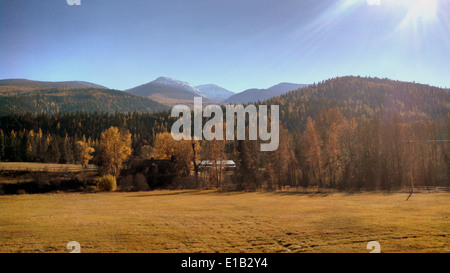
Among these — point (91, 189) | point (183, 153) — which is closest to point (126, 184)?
point (91, 189)

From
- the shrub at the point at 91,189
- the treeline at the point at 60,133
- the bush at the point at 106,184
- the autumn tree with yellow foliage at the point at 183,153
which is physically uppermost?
the treeline at the point at 60,133

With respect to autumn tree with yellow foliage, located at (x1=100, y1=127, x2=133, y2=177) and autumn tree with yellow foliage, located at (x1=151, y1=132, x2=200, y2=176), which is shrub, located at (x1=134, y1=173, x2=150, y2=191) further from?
autumn tree with yellow foliage, located at (x1=100, y1=127, x2=133, y2=177)

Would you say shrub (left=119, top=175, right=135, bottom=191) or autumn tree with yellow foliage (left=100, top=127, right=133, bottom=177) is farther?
autumn tree with yellow foliage (left=100, top=127, right=133, bottom=177)

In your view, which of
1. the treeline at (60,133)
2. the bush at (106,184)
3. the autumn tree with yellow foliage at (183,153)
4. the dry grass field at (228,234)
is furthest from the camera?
the treeline at (60,133)

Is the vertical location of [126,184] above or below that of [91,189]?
above

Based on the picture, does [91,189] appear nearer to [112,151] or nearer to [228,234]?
[112,151]

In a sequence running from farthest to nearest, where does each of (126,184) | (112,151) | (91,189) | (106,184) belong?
(112,151) → (126,184) → (91,189) → (106,184)

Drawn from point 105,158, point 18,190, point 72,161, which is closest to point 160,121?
point 72,161

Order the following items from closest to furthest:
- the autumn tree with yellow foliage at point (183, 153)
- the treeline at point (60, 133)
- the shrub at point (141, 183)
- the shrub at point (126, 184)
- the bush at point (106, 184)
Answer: the bush at point (106, 184), the shrub at point (126, 184), the shrub at point (141, 183), the autumn tree with yellow foliage at point (183, 153), the treeline at point (60, 133)

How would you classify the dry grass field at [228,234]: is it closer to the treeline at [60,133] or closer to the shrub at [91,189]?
the shrub at [91,189]

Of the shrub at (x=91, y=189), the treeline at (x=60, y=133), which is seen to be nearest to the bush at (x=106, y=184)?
the shrub at (x=91, y=189)

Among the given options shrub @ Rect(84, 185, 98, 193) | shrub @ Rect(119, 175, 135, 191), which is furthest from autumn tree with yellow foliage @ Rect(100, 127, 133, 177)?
shrub @ Rect(84, 185, 98, 193)

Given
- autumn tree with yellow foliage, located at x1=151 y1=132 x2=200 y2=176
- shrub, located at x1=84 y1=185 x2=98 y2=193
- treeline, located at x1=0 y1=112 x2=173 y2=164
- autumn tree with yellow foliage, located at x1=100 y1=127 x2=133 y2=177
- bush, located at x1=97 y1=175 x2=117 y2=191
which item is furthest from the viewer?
treeline, located at x1=0 y1=112 x2=173 y2=164
